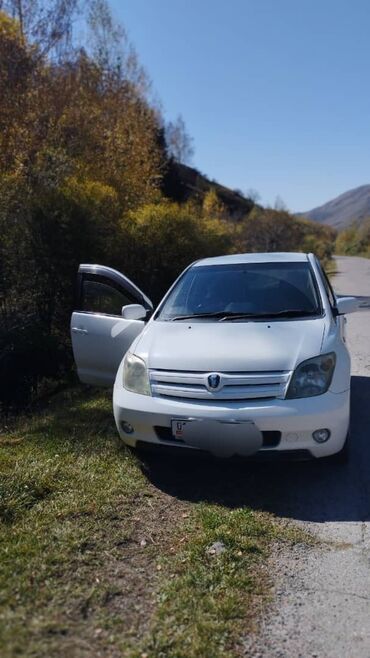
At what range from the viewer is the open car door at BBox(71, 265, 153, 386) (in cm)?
523

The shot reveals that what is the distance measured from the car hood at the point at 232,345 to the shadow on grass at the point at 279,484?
69 centimetres

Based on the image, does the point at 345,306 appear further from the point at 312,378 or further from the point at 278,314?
the point at 312,378

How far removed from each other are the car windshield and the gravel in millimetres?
1279

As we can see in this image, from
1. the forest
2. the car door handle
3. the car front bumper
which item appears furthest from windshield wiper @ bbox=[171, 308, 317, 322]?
the forest

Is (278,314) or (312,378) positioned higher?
(278,314)

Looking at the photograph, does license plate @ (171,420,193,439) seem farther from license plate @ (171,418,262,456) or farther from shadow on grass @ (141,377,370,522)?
shadow on grass @ (141,377,370,522)

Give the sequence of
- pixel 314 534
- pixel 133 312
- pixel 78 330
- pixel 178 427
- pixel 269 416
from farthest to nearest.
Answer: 1. pixel 78 330
2. pixel 133 312
3. pixel 178 427
4. pixel 269 416
5. pixel 314 534

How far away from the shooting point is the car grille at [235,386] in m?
3.55

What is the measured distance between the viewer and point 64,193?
893cm

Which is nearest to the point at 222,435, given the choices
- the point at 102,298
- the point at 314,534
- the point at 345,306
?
the point at 314,534

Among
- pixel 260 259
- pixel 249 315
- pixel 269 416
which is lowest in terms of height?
pixel 269 416

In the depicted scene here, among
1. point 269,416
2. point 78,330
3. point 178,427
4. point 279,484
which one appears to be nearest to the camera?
point 269,416

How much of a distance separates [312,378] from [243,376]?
1.57 feet

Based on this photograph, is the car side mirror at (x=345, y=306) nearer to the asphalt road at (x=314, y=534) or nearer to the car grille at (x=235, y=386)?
the asphalt road at (x=314, y=534)
